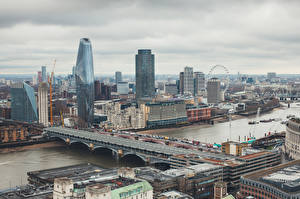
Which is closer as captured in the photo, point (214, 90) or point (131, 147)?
point (131, 147)

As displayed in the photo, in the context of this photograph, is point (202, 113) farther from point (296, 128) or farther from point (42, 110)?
point (296, 128)

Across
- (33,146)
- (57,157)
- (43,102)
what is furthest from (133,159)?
(43,102)

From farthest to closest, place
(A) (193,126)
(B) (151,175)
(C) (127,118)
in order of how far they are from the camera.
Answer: (A) (193,126), (C) (127,118), (B) (151,175)

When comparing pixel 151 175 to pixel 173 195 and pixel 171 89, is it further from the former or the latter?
pixel 171 89

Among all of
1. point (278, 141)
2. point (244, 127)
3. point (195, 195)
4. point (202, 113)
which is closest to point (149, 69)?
point (202, 113)

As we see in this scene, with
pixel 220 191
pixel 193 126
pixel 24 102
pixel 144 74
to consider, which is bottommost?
pixel 193 126

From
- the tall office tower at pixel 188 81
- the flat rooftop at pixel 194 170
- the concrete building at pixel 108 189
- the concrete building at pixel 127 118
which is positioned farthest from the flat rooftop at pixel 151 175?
the tall office tower at pixel 188 81

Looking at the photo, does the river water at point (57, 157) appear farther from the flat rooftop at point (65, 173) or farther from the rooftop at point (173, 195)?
the rooftop at point (173, 195)
